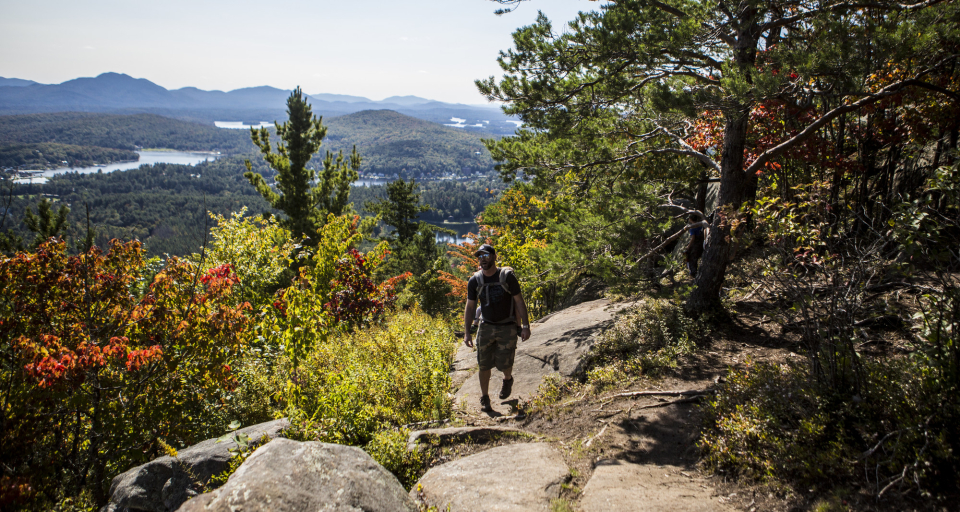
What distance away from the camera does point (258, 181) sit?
20969mm

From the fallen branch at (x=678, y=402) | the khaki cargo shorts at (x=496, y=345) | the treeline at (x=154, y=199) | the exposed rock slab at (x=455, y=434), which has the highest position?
the khaki cargo shorts at (x=496, y=345)

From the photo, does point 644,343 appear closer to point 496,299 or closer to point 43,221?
point 496,299

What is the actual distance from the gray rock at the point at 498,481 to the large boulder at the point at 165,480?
1.52 m

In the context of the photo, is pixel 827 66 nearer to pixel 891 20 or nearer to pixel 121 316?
pixel 891 20

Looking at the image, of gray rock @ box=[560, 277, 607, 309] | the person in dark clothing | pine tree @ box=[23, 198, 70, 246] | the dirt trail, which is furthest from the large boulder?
pine tree @ box=[23, 198, 70, 246]

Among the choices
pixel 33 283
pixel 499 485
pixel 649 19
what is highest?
pixel 649 19

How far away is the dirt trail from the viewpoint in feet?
10.2

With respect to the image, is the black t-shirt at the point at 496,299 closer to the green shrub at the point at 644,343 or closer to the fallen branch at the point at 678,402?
the green shrub at the point at 644,343

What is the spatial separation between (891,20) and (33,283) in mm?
8273

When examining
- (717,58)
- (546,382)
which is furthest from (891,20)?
(546,382)

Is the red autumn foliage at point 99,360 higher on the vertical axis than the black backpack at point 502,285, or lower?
lower

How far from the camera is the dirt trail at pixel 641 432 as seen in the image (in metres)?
3.12

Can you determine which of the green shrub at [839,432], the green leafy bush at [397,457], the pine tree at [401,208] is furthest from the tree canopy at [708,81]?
the pine tree at [401,208]

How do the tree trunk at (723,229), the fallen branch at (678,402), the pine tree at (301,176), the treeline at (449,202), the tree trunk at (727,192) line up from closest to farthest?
the fallen branch at (678,402) → the tree trunk at (727,192) → the tree trunk at (723,229) → the pine tree at (301,176) → the treeline at (449,202)
